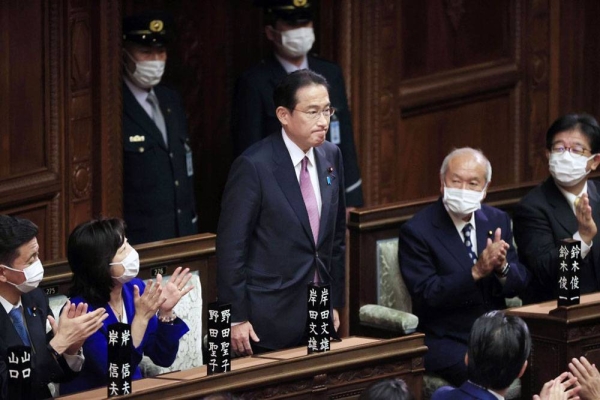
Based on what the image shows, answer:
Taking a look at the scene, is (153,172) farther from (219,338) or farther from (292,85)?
(219,338)

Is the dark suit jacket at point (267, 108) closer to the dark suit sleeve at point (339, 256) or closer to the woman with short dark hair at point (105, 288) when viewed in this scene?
the dark suit sleeve at point (339, 256)

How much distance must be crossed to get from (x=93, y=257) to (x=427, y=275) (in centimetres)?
149

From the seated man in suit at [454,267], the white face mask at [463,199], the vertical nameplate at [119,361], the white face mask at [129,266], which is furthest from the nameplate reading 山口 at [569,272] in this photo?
the vertical nameplate at [119,361]

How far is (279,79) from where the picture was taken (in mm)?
6395

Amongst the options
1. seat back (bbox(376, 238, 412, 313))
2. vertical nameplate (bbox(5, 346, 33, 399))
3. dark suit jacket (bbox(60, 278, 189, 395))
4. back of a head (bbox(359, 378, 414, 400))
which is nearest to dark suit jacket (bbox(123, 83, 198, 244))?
seat back (bbox(376, 238, 412, 313))

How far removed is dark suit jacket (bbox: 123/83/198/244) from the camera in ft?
20.6

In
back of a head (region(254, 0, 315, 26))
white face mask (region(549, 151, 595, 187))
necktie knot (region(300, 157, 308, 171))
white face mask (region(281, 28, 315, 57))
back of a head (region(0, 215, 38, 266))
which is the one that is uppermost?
back of a head (region(254, 0, 315, 26))

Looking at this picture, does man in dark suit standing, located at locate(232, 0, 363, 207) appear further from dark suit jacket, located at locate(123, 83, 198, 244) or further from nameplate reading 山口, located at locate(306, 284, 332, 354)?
nameplate reading 山口, located at locate(306, 284, 332, 354)

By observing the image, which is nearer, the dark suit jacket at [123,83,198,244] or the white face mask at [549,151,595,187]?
the white face mask at [549,151,595,187]

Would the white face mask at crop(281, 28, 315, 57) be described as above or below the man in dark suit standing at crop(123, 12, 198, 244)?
above

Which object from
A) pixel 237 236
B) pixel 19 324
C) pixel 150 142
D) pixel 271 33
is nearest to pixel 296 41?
pixel 271 33

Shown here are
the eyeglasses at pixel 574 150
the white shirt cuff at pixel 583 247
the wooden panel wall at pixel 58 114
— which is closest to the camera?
the white shirt cuff at pixel 583 247

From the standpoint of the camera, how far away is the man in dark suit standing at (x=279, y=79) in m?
6.39

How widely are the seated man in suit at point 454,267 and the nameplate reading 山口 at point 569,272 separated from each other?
314 mm
